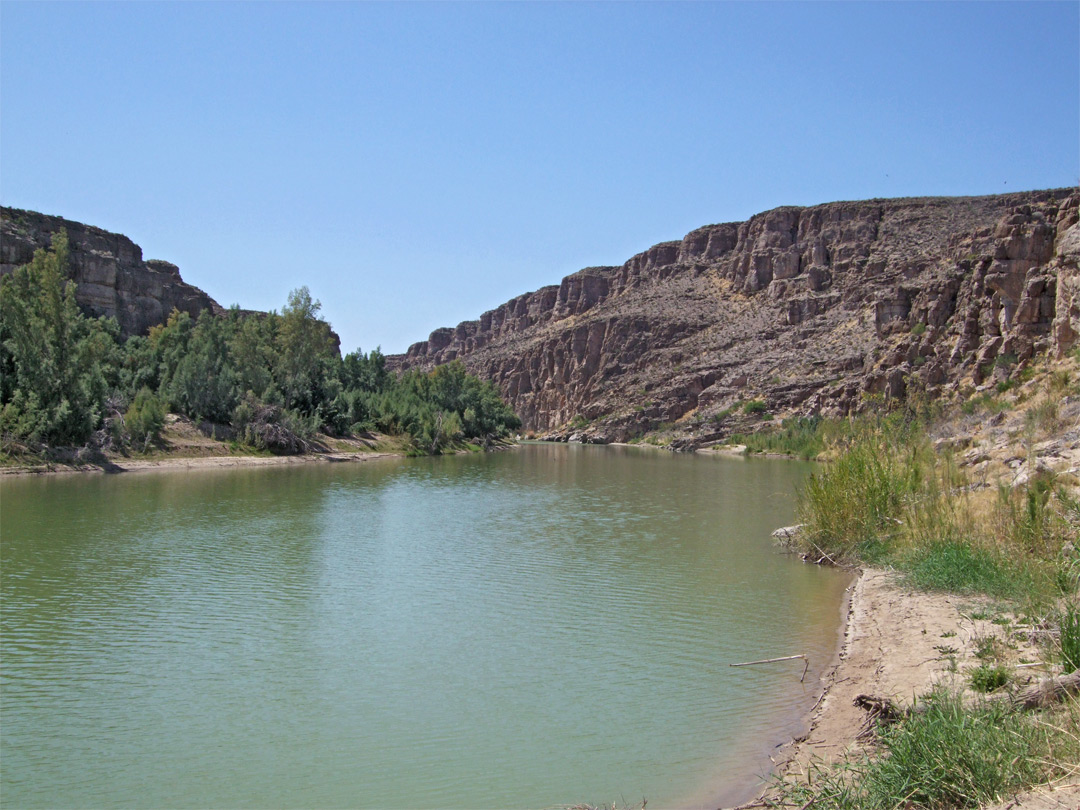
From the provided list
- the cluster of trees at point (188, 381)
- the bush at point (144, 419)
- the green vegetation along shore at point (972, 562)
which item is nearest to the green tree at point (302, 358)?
the cluster of trees at point (188, 381)

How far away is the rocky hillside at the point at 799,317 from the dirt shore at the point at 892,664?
13.9 m

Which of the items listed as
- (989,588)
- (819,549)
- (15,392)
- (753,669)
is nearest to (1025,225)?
(819,549)

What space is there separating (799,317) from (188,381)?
7993 cm

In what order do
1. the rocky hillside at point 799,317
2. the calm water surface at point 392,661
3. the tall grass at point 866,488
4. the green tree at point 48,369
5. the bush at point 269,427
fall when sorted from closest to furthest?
the calm water surface at point 392,661
the tall grass at point 866,488
the green tree at point 48,369
the rocky hillside at point 799,317
the bush at point 269,427

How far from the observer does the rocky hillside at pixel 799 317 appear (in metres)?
41.7

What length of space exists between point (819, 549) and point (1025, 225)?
2969 centimetres

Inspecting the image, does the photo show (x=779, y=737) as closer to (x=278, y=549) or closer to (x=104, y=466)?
(x=278, y=549)

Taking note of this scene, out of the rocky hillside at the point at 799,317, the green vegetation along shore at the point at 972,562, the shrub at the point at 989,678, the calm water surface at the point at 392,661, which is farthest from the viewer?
the rocky hillside at the point at 799,317

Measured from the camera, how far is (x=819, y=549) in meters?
17.0

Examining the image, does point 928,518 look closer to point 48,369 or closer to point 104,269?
point 48,369

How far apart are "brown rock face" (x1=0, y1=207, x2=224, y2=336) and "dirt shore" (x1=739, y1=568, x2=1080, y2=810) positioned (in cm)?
6894

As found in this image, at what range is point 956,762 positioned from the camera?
5.41 m

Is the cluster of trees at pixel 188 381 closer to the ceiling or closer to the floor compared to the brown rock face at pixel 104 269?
closer to the floor

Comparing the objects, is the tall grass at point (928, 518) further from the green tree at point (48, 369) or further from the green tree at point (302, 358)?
the green tree at point (302, 358)
